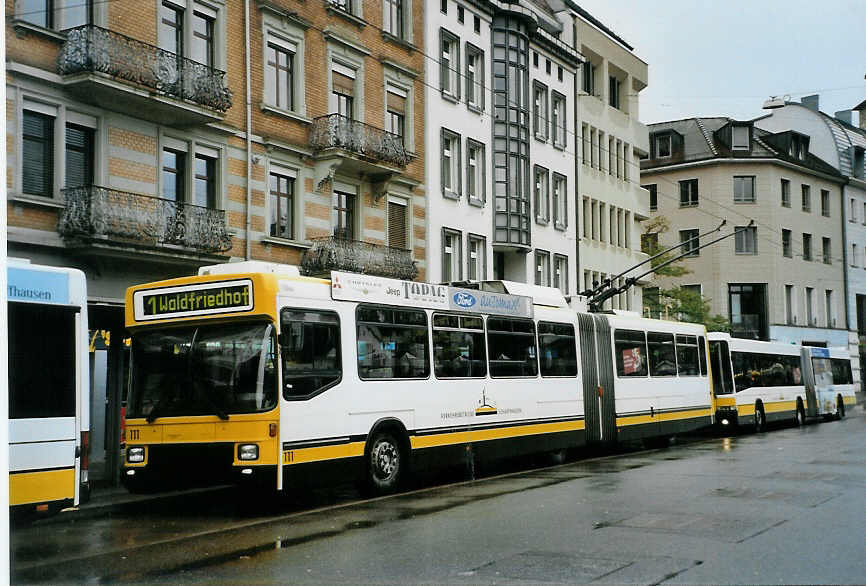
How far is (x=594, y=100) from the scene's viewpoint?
45469mm

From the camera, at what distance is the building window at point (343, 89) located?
2836 cm

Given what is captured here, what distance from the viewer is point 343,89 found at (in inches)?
1131

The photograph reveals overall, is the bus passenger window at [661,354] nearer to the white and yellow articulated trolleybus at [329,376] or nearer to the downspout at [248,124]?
A: the white and yellow articulated trolleybus at [329,376]

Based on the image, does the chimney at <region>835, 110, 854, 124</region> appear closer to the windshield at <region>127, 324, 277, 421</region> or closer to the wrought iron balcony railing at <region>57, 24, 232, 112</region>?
the wrought iron balcony railing at <region>57, 24, 232, 112</region>

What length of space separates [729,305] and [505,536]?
55532 millimetres

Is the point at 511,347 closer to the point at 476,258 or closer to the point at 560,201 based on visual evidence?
the point at 476,258

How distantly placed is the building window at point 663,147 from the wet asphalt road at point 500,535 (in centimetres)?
5099

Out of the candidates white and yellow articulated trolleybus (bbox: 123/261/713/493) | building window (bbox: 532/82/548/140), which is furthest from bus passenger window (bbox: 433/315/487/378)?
building window (bbox: 532/82/548/140)

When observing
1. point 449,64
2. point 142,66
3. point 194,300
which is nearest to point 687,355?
point 449,64

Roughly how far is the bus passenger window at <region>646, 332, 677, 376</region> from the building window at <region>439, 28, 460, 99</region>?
40.1ft

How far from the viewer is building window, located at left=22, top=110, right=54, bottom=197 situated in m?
19.3

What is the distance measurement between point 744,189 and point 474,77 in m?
32.8

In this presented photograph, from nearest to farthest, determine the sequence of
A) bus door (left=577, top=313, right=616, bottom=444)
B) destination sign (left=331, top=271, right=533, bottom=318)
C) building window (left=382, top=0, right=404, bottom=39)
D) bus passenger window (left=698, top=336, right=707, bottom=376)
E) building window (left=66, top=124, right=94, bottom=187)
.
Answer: destination sign (left=331, top=271, right=533, bottom=318) < building window (left=66, top=124, right=94, bottom=187) < bus door (left=577, top=313, right=616, bottom=444) < bus passenger window (left=698, top=336, right=707, bottom=376) < building window (left=382, top=0, right=404, bottom=39)

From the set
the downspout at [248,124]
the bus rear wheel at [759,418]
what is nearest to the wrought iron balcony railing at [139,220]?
the downspout at [248,124]
